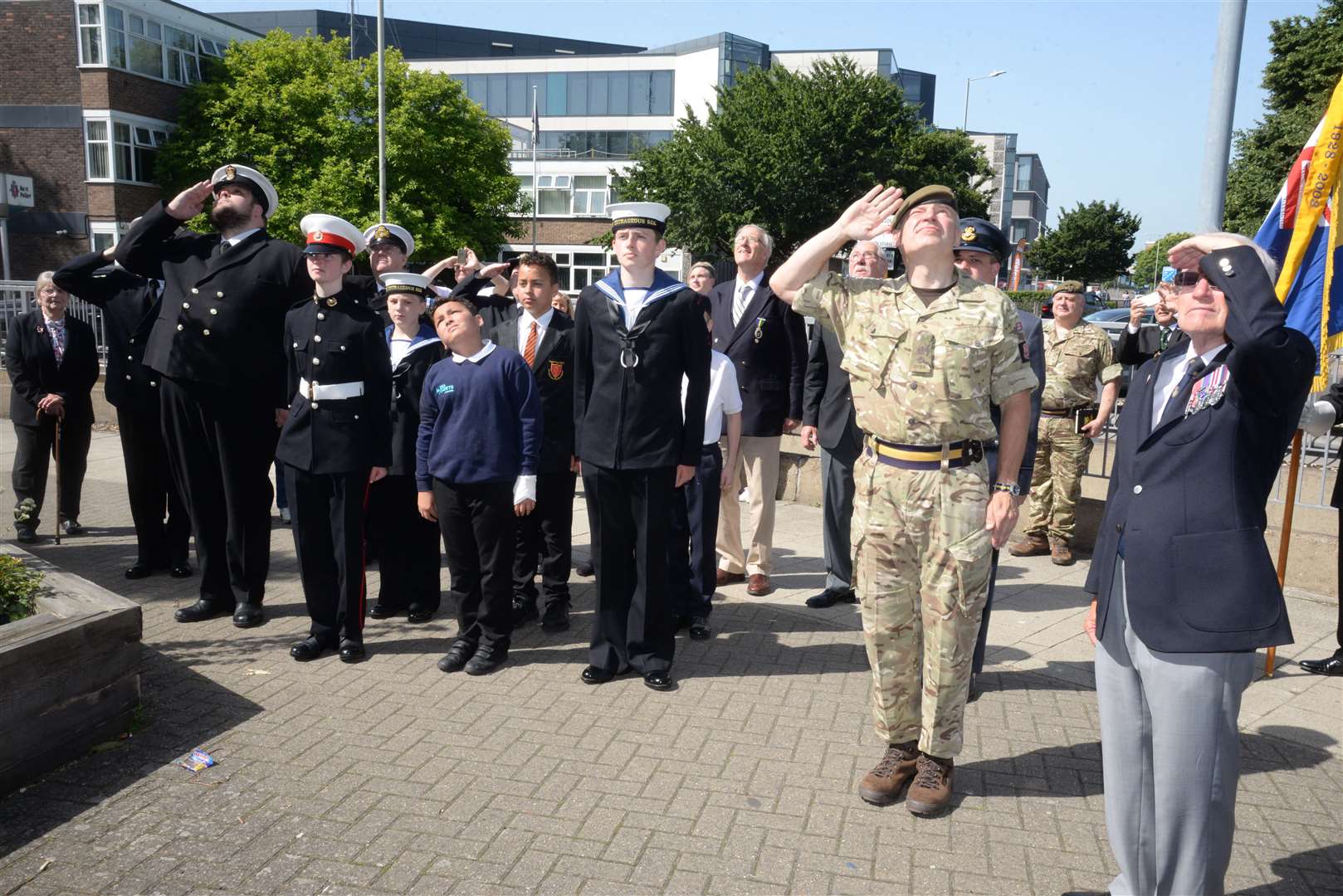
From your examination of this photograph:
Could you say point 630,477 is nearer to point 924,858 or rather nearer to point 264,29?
point 924,858

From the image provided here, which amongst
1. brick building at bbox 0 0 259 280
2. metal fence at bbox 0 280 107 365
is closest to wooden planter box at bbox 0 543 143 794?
metal fence at bbox 0 280 107 365

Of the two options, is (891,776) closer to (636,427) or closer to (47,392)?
(636,427)

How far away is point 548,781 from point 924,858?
1.46 m

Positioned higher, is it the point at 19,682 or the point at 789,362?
the point at 789,362

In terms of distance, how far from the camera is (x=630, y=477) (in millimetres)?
5023

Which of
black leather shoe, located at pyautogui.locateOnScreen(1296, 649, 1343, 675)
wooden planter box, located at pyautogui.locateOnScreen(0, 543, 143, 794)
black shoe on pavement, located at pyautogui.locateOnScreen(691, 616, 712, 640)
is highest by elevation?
wooden planter box, located at pyautogui.locateOnScreen(0, 543, 143, 794)

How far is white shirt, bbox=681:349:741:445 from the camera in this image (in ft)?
20.0

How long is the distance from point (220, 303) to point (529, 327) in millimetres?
1745

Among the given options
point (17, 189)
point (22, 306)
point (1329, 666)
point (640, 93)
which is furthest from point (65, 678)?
point (640, 93)

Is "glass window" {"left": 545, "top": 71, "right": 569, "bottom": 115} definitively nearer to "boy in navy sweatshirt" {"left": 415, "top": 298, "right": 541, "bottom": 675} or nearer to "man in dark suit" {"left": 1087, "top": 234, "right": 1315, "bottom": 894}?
"boy in navy sweatshirt" {"left": 415, "top": 298, "right": 541, "bottom": 675}

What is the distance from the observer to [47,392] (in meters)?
7.93

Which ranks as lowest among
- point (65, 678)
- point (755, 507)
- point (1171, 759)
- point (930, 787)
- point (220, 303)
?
point (930, 787)

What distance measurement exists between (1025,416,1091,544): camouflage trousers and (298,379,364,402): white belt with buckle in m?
5.00

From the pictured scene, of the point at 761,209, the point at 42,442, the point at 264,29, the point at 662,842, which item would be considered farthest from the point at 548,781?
the point at 264,29
